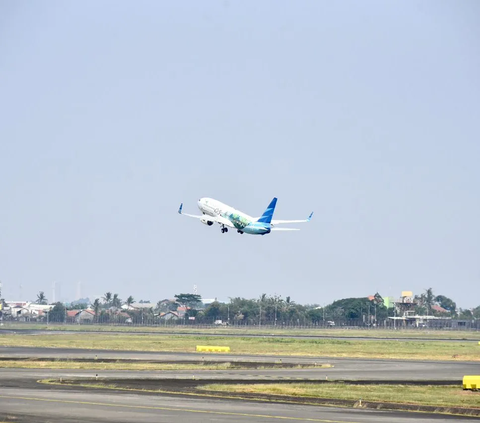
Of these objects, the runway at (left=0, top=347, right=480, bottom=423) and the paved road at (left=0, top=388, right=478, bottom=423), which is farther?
the runway at (left=0, top=347, right=480, bottom=423)

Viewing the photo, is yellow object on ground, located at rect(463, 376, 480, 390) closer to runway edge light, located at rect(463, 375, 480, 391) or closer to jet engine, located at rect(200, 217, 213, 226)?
runway edge light, located at rect(463, 375, 480, 391)

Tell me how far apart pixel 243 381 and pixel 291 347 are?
56.0 metres

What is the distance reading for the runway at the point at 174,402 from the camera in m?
44.1

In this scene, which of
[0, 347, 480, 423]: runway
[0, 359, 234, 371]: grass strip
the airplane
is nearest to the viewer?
[0, 347, 480, 423]: runway

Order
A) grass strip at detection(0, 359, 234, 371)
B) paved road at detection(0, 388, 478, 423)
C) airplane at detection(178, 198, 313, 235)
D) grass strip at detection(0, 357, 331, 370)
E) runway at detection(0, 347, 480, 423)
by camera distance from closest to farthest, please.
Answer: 1. paved road at detection(0, 388, 478, 423)
2. runway at detection(0, 347, 480, 423)
3. grass strip at detection(0, 359, 234, 371)
4. grass strip at detection(0, 357, 331, 370)
5. airplane at detection(178, 198, 313, 235)

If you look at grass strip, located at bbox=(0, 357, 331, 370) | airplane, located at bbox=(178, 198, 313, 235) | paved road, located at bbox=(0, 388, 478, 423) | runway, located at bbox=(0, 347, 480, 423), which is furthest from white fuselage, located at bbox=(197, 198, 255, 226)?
paved road, located at bbox=(0, 388, 478, 423)

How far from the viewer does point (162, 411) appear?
46.2 meters

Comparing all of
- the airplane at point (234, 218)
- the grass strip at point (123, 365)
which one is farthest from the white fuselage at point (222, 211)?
the grass strip at point (123, 365)

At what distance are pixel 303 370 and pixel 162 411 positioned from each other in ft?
104

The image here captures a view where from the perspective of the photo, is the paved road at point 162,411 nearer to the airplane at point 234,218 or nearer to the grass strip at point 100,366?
the grass strip at point 100,366

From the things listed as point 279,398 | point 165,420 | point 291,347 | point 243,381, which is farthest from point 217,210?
point 165,420

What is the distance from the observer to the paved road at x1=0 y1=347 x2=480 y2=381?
2744 inches

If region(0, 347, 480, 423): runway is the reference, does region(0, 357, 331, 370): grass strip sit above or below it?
above

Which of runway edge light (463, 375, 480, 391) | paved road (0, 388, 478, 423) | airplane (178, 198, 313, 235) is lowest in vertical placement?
paved road (0, 388, 478, 423)
